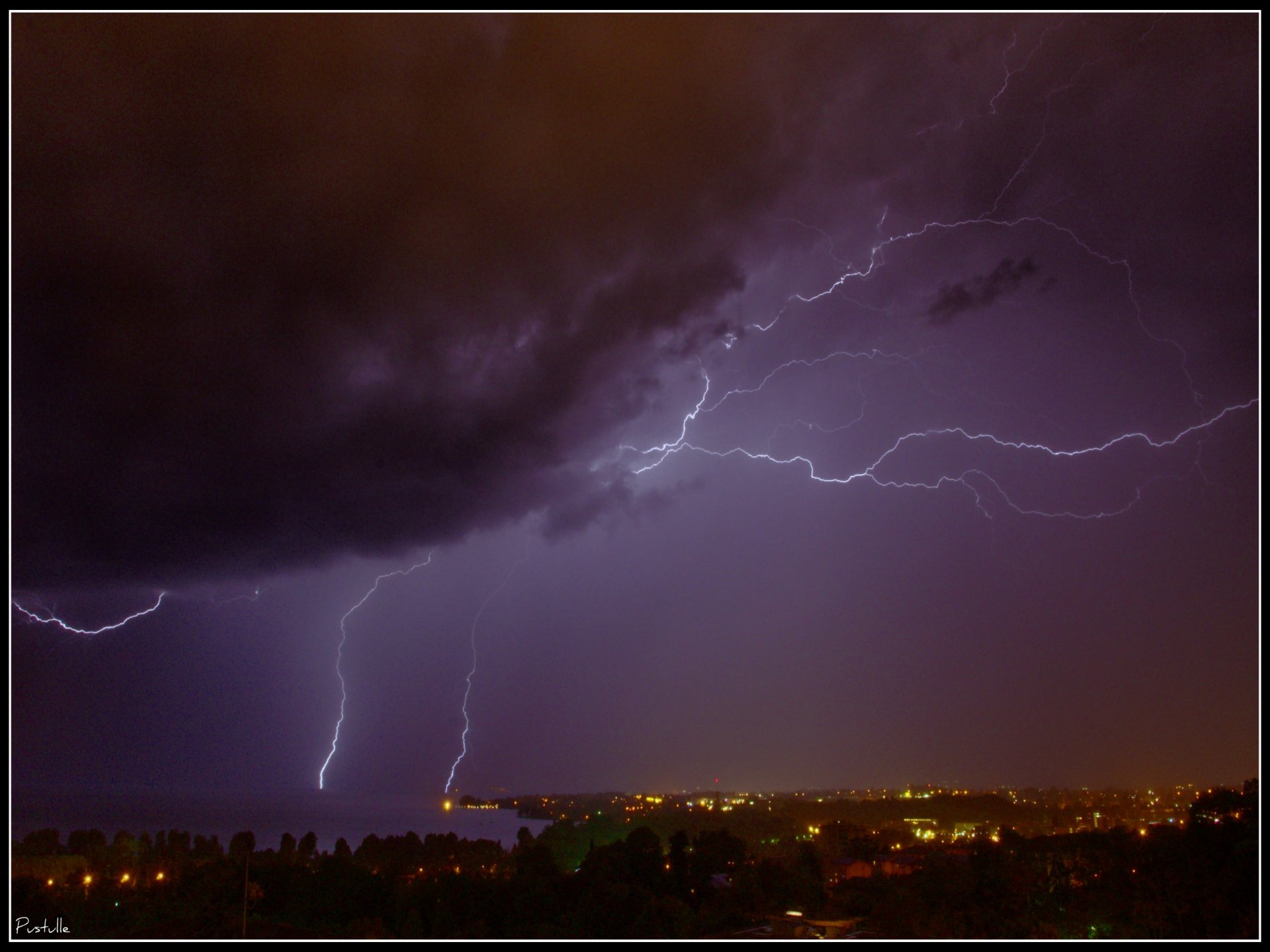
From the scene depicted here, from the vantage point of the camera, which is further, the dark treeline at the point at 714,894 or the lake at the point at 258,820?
the lake at the point at 258,820

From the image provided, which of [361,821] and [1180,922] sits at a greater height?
[1180,922]

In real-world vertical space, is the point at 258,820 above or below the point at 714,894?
below

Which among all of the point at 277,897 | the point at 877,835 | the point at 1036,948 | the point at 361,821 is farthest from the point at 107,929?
the point at 361,821

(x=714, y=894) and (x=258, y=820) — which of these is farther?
(x=258, y=820)

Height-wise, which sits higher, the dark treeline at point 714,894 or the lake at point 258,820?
the dark treeline at point 714,894

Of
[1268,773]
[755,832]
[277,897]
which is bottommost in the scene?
[755,832]

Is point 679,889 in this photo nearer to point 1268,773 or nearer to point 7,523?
point 1268,773

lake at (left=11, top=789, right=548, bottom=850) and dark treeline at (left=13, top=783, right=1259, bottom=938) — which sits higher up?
dark treeline at (left=13, top=783, right=1259, bottom=938)

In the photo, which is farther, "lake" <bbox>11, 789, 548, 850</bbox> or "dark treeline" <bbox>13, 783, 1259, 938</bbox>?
"lake" <bbox>11, 789, 548, 850</bbox>
